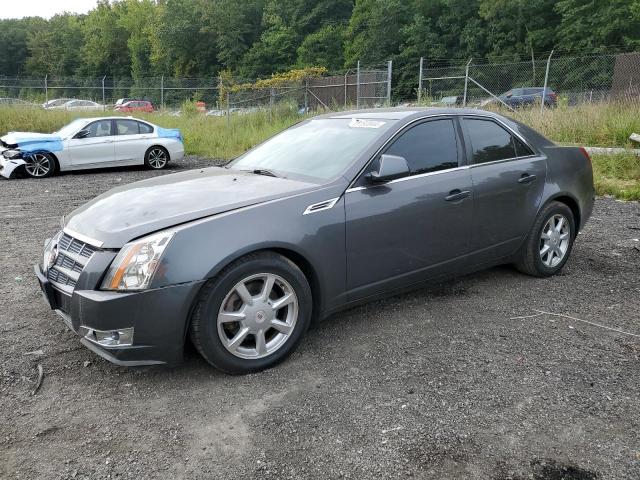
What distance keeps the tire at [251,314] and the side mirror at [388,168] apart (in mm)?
832

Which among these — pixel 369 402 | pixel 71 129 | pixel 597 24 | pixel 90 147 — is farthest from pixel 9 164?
pixel 597 24

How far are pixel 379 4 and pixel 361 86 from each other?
44.1 metres

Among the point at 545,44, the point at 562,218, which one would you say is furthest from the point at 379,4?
the point at 562,218

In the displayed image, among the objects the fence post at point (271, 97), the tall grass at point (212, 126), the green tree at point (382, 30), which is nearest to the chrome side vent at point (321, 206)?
the tall grass at point (212, 126)

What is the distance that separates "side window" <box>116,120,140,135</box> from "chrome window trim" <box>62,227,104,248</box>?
1037cm

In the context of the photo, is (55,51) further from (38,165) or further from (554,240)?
(554,240)

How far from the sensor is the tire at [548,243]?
472 centimetres

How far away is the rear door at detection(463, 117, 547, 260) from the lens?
4.25m

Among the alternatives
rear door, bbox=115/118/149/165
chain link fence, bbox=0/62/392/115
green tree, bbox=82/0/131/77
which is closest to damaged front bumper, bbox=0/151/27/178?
rear door, bbox=115/118/149/165

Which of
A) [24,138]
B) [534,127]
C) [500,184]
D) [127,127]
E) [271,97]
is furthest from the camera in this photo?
[271,97]

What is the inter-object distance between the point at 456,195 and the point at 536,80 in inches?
937

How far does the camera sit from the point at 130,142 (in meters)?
13.0

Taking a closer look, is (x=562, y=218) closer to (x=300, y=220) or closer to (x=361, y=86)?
(x=300, y=220)

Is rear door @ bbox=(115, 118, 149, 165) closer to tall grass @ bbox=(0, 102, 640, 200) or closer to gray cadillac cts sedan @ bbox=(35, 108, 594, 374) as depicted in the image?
tall grass @ bbox=(0, 102, 640, 200)
